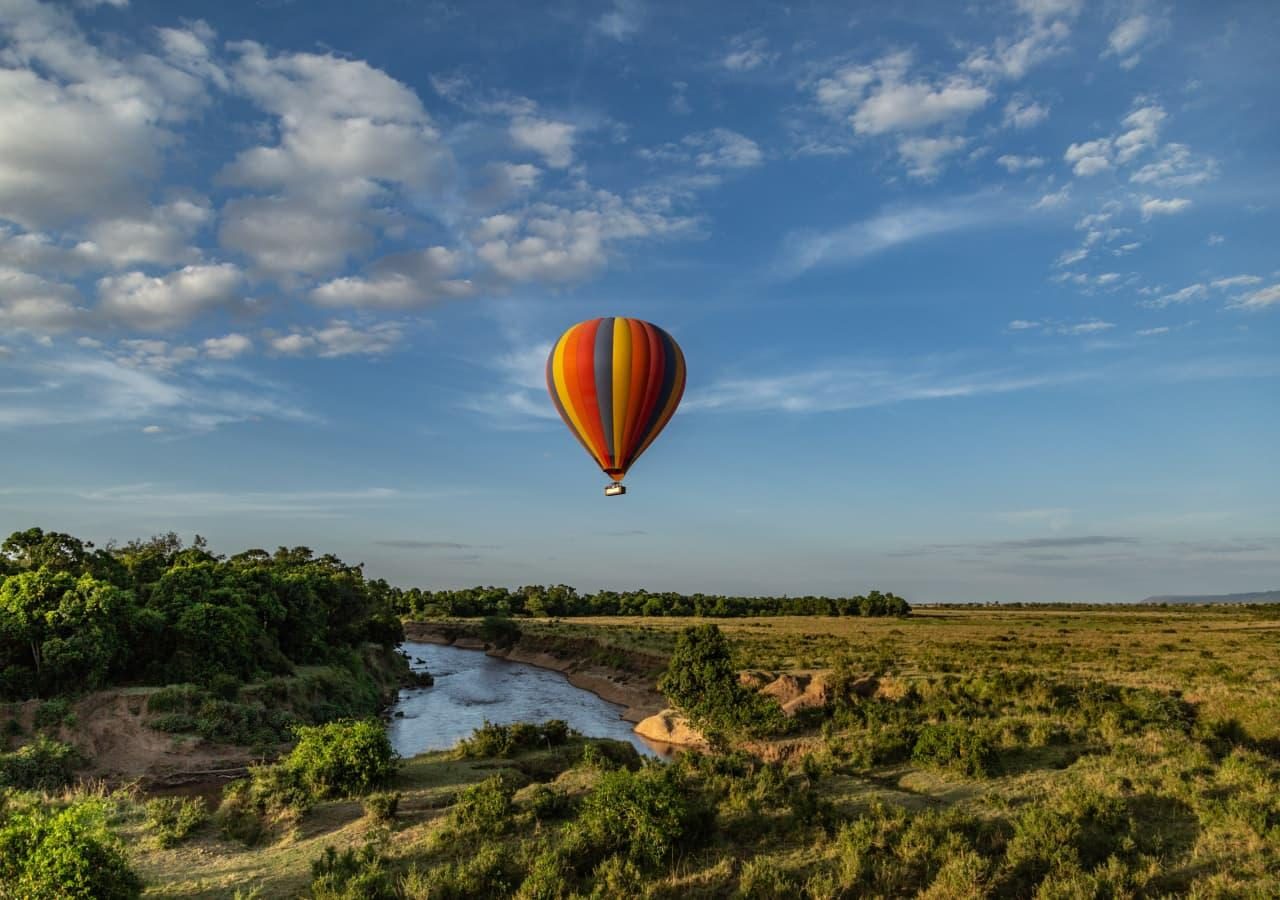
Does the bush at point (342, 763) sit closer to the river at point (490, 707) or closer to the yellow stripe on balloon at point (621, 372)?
the river at point (490, 707)

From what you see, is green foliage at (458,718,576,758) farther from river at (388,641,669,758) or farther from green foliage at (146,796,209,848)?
green foliage at (146,796,209,848)

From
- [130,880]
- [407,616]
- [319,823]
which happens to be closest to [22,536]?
[319,823]

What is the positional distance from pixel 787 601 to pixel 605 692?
303 feet

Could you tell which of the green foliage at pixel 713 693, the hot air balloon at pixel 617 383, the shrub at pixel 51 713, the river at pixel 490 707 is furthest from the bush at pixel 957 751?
the shrub at pixel 51 713

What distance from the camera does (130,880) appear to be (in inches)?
563

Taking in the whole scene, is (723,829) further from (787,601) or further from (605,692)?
(787,601)

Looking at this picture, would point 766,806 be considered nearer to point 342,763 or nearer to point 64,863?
point 342,763

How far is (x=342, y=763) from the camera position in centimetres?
2308

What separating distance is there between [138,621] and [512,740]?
26.5 meters

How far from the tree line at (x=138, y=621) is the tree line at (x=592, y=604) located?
87.7 meters

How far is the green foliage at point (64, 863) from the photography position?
1341cm

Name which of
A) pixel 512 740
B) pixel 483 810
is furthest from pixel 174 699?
pixel 483 810

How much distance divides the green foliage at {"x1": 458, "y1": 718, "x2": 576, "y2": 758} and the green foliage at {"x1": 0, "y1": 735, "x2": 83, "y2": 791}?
57.9ft

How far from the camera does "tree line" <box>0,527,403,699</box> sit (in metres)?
38.1
